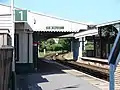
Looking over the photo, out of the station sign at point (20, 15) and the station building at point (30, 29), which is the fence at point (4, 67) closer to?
the station sign at point (20, 15)

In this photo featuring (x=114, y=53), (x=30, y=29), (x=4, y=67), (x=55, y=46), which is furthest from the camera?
(x=55, y=46)

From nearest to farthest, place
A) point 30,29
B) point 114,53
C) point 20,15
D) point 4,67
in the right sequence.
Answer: point 114,53, point 4,67, point 20,15, point 30,29

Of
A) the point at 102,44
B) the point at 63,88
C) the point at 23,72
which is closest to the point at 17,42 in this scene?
the point at 23,72

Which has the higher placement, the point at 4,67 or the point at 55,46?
the point at 55,46

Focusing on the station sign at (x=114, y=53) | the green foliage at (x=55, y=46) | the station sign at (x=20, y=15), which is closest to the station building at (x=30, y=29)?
the station sign at (x=20, y=15)

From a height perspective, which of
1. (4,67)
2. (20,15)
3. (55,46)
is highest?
(20,15)

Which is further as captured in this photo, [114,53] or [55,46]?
[55,46]

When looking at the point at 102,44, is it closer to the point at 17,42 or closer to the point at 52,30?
the point at 52,30

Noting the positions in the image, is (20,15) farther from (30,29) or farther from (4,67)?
(4,67)

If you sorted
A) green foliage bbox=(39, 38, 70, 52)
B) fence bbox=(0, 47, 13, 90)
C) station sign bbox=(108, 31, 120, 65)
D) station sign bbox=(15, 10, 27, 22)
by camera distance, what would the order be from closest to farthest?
station sign bbox=(108, 31, 120, 65) < fence bbox=(0, 47, 13, 90) < station sign bbox=(15, 10, 27, 22) < green foliage bbox=(39, 38, 70, 52)

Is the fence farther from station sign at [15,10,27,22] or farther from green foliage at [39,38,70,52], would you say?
green foliage at [39,38,70,52]

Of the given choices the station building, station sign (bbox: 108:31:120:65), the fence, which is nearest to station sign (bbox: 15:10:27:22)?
the station building

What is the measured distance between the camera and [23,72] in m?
22.7

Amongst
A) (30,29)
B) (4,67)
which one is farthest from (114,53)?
(30,29)
